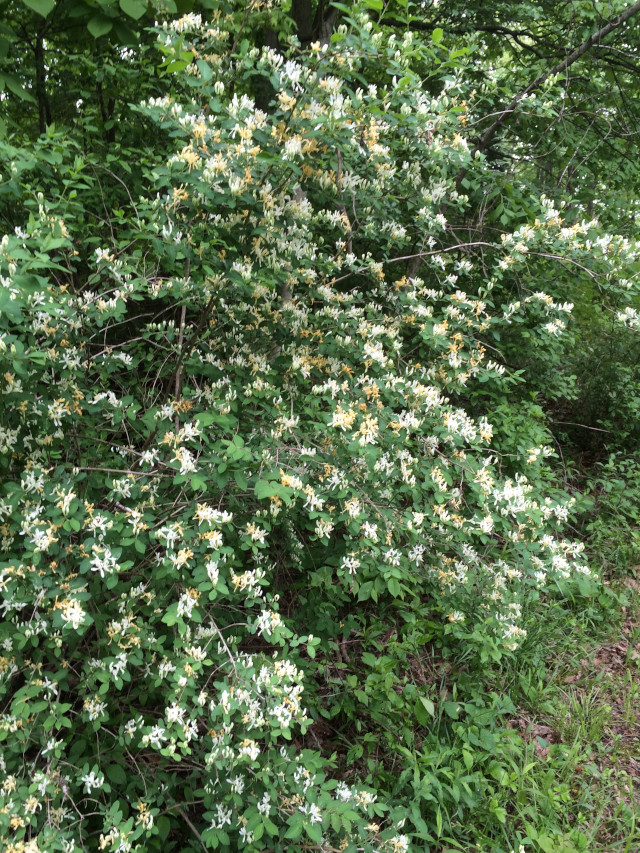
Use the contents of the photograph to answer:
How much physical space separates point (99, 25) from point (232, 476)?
5.02 ft

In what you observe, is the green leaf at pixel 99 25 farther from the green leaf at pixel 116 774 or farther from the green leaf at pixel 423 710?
the green leaf at pixel 423 710

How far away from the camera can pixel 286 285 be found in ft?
9.21

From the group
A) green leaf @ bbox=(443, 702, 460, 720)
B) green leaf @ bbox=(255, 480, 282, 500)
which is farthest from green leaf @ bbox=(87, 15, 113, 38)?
green leaf @ bbox=(443, 702, 460, 720)

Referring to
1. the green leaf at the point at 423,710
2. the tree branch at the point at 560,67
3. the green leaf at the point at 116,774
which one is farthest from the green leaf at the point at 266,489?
the tree branch at the point at 560,67

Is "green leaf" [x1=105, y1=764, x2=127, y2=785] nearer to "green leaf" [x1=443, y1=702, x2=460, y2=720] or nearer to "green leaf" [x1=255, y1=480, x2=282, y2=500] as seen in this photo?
"green leaf" [x1=255, y1=480, x2=282, y2=500]

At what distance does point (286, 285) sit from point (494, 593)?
179cm

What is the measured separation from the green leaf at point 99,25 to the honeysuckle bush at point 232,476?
20 cm

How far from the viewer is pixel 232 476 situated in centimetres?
220

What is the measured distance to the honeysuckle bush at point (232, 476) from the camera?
191cm

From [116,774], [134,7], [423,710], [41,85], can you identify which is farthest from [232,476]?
[41,85]

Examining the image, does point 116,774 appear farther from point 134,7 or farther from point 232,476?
point 134,7

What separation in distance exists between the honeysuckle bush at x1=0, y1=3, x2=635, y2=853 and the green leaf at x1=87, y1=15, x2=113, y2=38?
0.65 ft

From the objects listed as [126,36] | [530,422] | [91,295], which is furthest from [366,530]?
[530,422]

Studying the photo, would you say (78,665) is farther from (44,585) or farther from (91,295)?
(91,295)
